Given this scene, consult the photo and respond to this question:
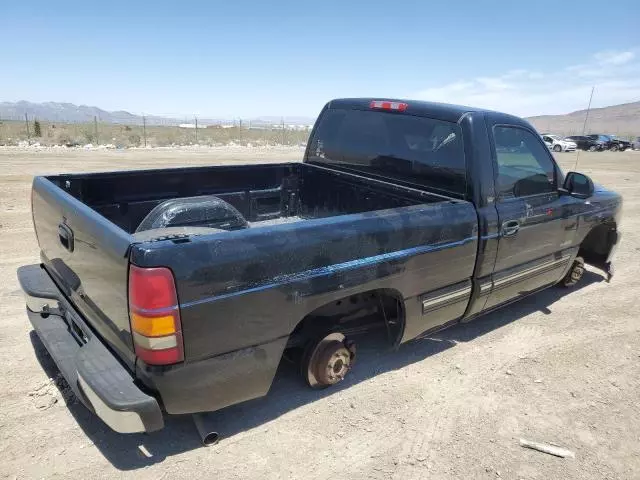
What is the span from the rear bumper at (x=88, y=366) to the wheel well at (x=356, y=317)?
1022 millimetres

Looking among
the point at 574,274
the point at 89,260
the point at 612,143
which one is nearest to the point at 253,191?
the point at 89,260

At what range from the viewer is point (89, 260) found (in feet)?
8.52

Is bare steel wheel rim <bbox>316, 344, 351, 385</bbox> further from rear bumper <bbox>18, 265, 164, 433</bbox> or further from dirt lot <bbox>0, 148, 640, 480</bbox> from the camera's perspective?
rear bumper <bbox>18, 265, 164, 433</bbox>

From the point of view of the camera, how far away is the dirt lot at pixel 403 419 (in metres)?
Result: 2.65

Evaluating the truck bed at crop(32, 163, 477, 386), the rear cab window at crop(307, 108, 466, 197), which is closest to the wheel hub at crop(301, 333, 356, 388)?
the truck bed at crop(32, 163, 477, 386)

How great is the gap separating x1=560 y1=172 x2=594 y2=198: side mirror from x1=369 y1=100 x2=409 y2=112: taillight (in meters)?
1.61

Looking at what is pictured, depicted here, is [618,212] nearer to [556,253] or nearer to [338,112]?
[556,253]

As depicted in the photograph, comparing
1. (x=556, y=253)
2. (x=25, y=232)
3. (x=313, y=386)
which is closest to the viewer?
(x=313, y=386)

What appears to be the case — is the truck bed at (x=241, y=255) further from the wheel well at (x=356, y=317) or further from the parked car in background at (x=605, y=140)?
the parked car in background at (x=605, y=140)

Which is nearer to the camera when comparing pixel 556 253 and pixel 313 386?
pixel 313 386

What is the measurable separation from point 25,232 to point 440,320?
20.6 ft

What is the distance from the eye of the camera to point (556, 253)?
14.7ft

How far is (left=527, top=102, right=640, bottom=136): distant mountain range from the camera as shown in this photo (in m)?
146

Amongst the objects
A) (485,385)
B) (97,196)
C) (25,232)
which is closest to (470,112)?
(485,385)
